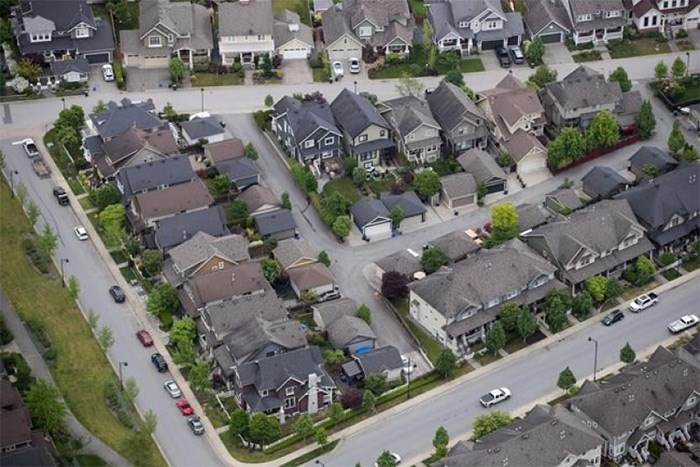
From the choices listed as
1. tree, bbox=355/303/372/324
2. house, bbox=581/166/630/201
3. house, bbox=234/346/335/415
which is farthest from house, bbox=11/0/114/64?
house, bbox=234/346/335/415

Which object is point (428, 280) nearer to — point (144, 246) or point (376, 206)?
point (376, 206)

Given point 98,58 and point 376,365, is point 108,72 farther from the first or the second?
point 376,365

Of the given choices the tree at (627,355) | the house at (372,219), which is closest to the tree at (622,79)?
the house at (372,219)

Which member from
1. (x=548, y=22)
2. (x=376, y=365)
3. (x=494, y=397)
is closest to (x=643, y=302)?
(x=494, y=397)

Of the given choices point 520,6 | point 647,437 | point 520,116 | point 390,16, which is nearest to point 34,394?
point 647,437

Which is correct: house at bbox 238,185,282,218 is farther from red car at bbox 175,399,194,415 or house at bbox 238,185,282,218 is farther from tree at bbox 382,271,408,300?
red car at bbox 175,399,194,415

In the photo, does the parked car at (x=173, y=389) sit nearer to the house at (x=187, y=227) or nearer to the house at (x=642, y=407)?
the house at (x=187, y=227)
